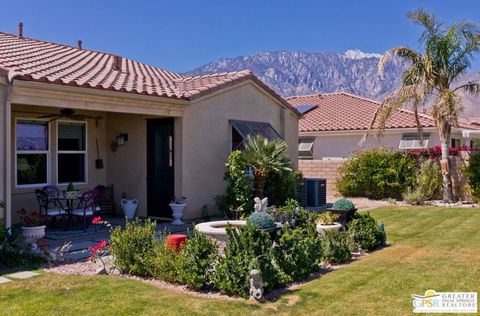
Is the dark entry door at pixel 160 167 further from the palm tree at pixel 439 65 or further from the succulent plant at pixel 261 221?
the palm tree at pixel 439 65

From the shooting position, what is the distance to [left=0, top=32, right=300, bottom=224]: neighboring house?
1548 cm

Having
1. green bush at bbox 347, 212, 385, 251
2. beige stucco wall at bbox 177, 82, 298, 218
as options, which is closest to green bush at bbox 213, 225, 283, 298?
green bush at bbox 347, 212, 385, 251

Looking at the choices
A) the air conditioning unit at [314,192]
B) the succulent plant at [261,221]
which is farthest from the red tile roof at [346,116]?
the succulent plant at [261,221]

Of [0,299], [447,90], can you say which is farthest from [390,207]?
[0,299]

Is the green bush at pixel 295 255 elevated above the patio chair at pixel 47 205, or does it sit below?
below

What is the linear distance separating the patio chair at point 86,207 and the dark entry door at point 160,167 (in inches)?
110

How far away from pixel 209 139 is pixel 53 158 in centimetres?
555

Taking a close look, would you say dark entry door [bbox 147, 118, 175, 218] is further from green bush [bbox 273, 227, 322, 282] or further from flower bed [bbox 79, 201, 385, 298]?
green bush [bbox 273, 227, 322, 282]

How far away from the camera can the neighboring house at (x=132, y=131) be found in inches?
610

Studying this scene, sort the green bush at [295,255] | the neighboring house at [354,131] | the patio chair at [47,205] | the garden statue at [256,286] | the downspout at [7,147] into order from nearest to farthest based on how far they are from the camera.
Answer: the garden statue at [256,286] → the green bush at [295,255] → the downspout at [7,147] → the patio chair at [47,205] → the neighboring house at [354,131]

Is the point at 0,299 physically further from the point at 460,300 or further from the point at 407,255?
the point at 407,255

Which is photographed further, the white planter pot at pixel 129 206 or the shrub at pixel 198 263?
the white planter pot at pixel 129 206

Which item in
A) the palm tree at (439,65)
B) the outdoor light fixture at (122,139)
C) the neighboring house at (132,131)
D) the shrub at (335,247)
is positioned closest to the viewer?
the shrub at (335,247)

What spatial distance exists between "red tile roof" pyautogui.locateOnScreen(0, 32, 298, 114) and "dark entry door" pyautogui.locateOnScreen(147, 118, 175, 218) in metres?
1.48
